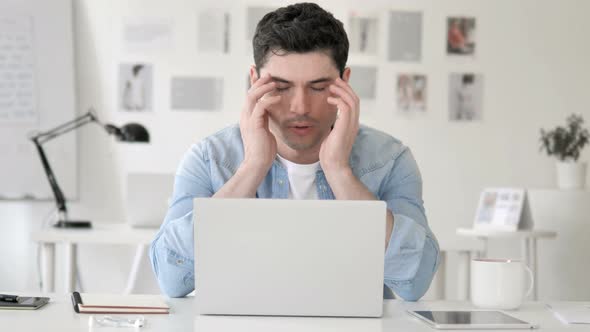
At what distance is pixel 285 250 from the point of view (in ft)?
3.98

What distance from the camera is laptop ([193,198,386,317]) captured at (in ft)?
3.97

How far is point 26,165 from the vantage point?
14.4ft

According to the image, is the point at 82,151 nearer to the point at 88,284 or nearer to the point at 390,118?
the point at 88,284

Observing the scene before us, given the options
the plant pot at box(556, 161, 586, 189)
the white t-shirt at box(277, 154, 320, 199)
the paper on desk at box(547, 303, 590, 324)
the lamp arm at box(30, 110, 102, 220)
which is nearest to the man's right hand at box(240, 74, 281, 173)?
the white t-shirt at box(277, 154, 320, 199)

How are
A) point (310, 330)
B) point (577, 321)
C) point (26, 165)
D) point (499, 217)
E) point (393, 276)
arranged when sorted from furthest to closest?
point (26, 165) → point (499, 217) → point (393, 276) → point (577, 321) → point (310, 330)

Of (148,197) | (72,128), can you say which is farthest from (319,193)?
(72,128)

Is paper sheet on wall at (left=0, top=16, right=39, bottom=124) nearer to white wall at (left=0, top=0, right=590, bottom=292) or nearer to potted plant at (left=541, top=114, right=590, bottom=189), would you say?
white wall at (left=0, top=0, right=590, bottom=292)

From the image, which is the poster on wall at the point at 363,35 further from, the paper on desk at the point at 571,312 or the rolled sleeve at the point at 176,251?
the paper on desk at the point at 571,312

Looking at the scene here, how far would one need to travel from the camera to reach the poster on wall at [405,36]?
14.9 ft

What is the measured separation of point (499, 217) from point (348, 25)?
4.47 feet

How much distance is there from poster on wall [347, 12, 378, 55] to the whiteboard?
153cm

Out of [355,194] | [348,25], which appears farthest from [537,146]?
[355,194]

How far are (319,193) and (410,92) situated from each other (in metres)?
2.75

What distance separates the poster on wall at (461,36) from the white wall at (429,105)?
1.6 inches
